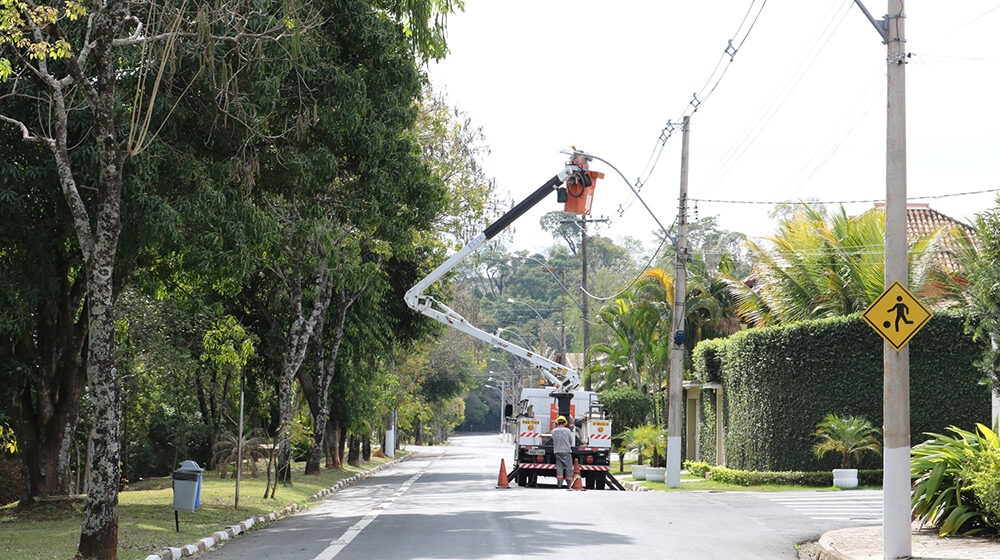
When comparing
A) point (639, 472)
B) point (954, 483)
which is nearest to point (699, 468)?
point (639, 472)

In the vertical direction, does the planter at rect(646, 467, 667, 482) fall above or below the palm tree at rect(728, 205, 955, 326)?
below

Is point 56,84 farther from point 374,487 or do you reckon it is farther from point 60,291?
point 374,487

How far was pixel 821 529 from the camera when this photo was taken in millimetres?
14930

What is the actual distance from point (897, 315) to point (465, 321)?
1946 cm

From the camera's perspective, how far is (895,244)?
11805 millimetres

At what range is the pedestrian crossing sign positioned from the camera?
11.5 m

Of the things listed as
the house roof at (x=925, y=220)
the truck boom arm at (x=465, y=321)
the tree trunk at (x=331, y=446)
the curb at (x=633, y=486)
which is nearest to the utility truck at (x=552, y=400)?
the truck boom arm at (x=465, y=321)

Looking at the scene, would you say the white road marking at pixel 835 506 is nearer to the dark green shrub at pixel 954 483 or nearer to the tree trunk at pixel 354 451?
the dark green shrub at pixel 954 483

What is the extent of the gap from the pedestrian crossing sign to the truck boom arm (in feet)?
43.7

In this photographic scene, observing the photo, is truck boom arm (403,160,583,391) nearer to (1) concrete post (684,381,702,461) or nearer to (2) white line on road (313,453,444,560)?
(2) white line on road (313,453,444,560)

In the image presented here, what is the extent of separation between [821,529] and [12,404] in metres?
13.8

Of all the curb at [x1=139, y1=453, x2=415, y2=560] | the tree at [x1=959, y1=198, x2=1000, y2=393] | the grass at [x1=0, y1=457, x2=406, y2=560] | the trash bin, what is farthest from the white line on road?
the tree at [x1=959, y1=198, x2=1000, y2=393]

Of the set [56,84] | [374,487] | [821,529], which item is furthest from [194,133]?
[374,487]

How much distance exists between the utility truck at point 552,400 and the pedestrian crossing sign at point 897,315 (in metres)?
13.1
